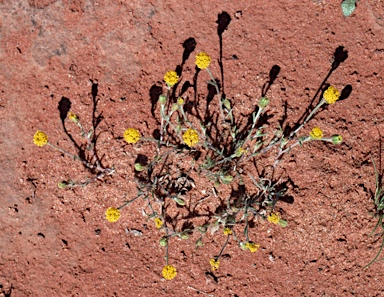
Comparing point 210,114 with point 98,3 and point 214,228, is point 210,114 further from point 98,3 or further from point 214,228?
point 98,3

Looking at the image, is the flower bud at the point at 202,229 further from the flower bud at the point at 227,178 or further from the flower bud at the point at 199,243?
the flower bud at the point at 227,178

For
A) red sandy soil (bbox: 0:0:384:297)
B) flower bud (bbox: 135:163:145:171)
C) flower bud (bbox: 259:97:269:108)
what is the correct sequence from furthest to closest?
red sandy soil (bbox: 0:0:384:297) → flower bud (bbox: 135:163:145:171) → flower bud (bbox: 259:97:269:108)

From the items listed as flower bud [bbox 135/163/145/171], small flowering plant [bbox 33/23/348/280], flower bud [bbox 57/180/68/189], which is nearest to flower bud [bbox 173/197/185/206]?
small flowering plant [bbox 33/23/348/280]

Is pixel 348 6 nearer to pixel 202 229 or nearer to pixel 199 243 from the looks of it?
pixel 202 229

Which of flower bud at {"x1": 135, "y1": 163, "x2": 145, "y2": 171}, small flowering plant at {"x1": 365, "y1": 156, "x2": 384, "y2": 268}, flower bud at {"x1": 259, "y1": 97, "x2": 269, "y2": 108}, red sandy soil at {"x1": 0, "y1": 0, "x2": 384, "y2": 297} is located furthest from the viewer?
red sandy soil at {"x1": 0, "y1": 0, "x2": 384, "y2": 297}

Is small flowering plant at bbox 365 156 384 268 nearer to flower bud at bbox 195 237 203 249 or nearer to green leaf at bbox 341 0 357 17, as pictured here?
green leaf at bbox 341 0 357 17

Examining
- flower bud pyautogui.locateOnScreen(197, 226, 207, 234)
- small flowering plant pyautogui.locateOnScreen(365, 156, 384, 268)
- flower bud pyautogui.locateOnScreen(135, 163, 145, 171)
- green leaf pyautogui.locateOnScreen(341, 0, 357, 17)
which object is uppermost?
green leaf pyautogui.locateOnScreen(341, 0, 357, 17)

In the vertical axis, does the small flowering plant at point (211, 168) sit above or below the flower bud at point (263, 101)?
below

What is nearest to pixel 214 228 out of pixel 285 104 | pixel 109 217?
pixel 109 217

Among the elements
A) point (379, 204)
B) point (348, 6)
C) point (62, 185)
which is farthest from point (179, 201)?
point (348, 6)

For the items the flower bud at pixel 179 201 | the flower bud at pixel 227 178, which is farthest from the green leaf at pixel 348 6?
the flower bud at pixel 179 201
